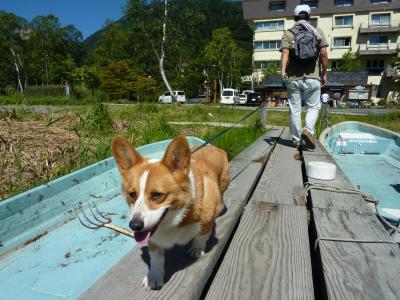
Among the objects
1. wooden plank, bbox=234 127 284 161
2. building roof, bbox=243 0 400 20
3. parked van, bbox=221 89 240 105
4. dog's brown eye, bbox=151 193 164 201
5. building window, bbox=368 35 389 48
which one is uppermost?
building roof, bbox=243 0 400 20

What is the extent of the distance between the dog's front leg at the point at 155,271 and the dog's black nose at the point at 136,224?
203mm

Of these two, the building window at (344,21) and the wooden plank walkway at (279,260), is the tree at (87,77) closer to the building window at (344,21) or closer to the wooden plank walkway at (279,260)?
the building window at (344,21)

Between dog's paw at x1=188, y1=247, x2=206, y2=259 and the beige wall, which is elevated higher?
the beige wall

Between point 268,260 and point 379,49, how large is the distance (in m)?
50.4

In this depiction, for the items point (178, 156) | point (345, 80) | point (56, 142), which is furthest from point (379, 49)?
point (178, 156)

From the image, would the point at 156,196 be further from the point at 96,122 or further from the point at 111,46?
the point at 111,46

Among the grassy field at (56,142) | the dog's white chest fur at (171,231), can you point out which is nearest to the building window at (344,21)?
the grassy field at (56,142)

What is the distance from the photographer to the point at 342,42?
150ft

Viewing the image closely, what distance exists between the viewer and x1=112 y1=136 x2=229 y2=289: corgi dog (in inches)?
57.8

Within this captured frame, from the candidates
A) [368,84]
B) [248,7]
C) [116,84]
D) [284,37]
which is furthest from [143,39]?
[284,37]

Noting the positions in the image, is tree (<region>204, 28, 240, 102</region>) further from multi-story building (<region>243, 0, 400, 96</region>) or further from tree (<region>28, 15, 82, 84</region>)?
tree (<region>28, 15, 82, 84</region>)

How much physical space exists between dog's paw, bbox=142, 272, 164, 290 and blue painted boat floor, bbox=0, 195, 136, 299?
670 mm

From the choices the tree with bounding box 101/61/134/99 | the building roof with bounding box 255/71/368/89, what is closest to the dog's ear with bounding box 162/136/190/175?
the building roof with bounding box 255/71/368/89

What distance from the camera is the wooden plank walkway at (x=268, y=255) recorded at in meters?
1.52
